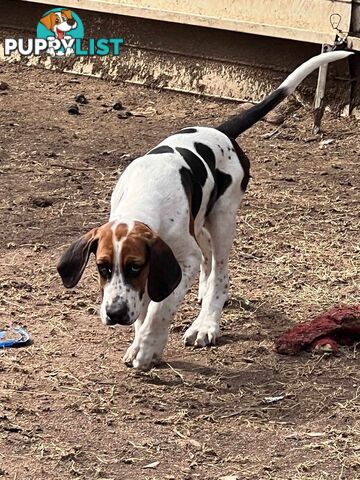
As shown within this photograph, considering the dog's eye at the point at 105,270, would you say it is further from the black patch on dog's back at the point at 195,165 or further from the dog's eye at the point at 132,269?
the black patch on dog's back at the point at 195,165

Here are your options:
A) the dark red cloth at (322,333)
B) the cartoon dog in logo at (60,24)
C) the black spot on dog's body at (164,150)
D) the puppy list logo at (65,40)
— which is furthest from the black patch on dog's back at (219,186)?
the cartoon dog in logo at (60,24)

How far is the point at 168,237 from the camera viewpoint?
5.98 metres

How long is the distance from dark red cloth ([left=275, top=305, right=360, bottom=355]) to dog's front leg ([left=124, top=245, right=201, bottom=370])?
743 millimetres

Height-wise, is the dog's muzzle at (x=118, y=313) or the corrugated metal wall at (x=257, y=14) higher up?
the dog's muzzle at (x=118, y=313)

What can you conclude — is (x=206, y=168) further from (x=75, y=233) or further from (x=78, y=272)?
(x=75, y=233)

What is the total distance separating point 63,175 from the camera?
9.70m

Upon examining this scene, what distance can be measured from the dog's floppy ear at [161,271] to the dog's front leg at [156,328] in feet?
1.07

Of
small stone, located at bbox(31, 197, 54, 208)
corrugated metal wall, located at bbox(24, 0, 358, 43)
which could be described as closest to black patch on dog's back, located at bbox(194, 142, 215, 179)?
small stone, located at bbox(31, 197, 54, 208)

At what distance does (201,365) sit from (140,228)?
3.43ft

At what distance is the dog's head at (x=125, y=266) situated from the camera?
5.42 metres

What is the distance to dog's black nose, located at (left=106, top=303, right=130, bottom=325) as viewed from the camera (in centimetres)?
539

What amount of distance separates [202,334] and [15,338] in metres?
Result: 1.04

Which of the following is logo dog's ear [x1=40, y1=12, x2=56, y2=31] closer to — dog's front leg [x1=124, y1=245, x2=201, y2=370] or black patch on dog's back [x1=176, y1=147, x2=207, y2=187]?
black patch on dog's back [x1=176, y1=147, x2=207, y2=187]

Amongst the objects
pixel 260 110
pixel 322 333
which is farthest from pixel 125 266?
pixel 260 110
